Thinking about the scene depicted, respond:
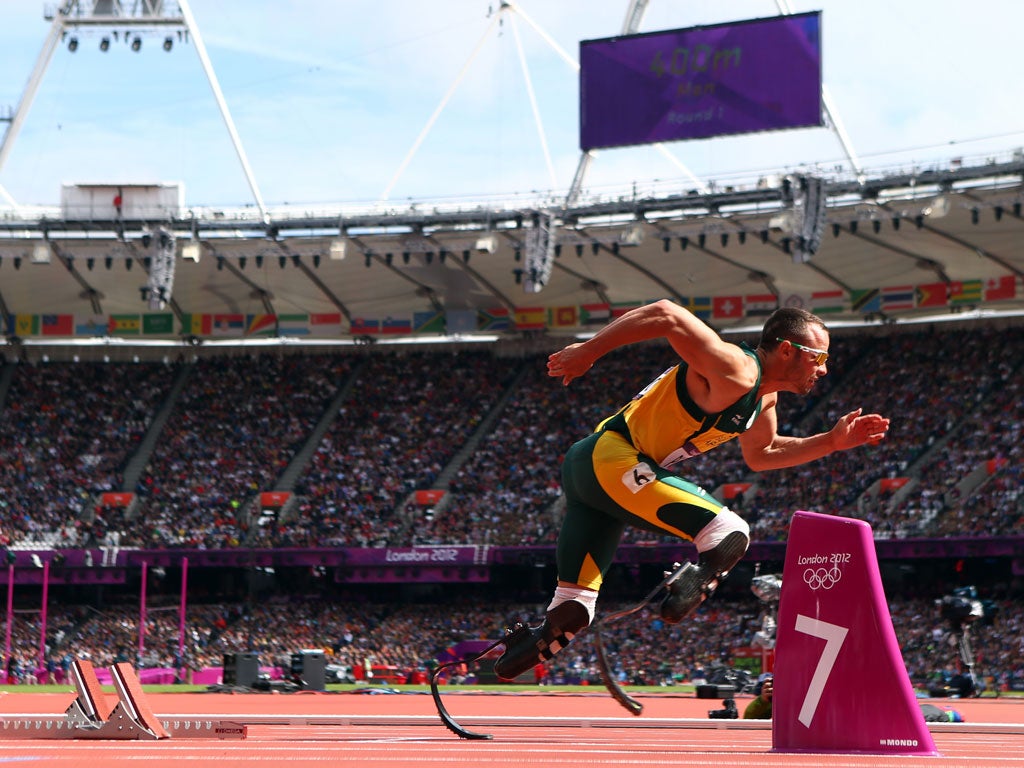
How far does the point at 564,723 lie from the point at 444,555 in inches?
946

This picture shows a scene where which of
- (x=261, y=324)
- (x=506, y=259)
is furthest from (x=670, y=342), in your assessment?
(x=261, y=324)

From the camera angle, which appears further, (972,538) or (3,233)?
(3,233)

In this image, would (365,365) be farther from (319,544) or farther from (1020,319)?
(1020,319)

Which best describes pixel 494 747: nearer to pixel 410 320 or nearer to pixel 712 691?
pixel 712 691

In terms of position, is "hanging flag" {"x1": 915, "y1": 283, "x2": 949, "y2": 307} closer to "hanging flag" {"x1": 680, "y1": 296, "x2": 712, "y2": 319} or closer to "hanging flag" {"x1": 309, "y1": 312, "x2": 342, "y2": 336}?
"hanging flag" {"x1": 680, "y1": 296, "x2": 712, "y2": 319}

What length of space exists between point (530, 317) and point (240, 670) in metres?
18.7

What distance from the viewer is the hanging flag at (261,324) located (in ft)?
138

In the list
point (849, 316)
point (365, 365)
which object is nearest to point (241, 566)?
point (365, 365)

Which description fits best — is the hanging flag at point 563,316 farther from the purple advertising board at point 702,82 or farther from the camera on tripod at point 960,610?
the camera on tripod at point 960,610

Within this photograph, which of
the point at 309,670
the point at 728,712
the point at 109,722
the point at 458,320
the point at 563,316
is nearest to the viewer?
the point at 109,722

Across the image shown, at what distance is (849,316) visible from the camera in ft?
128

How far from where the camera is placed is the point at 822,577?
689cm

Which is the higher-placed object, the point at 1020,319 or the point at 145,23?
the point at 145,23

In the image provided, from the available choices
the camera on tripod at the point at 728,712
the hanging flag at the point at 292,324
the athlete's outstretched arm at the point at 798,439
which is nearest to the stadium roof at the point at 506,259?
the hanging flag at the point at 292,324
